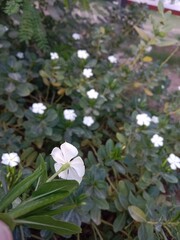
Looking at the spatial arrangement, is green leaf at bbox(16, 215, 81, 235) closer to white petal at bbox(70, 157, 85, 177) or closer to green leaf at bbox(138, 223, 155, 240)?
white petal at bbox(70, 157, 85, 177)

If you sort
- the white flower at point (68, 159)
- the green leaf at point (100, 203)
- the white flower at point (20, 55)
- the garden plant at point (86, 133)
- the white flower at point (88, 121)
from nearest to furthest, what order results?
the white flower at point (68, 159), the garden plant at point (86, 133), the green leaf at point (100, 203), the white flower at point (88, 121), the white flower at point (20, 55)

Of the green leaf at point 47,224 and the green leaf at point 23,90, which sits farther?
the green leaf at point 23,90

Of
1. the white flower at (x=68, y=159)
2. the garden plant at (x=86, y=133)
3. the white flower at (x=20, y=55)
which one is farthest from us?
the white flower at (x=20, y=55)

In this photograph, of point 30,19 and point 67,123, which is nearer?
point 67,123

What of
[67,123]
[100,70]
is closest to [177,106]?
[100,70]

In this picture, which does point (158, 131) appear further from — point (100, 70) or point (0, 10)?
point (0, 10)

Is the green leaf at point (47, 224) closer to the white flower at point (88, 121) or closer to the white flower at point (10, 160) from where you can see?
the white flower at point (10, 160)

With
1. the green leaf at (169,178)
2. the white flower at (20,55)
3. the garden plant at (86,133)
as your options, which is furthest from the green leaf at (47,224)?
the white flower at (20,55)
